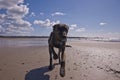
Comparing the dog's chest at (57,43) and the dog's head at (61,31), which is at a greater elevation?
the dog's head at (61,31)

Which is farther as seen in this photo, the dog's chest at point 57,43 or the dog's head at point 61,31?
the dog's chest at point 57,43

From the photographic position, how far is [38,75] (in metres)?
5.87

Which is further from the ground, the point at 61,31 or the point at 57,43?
the point at 61,31

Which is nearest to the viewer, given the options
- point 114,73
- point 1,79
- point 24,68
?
point 1,79

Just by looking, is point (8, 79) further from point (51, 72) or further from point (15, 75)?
point (51, 72)

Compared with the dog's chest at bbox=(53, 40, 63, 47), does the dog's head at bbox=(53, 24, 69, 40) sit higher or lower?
higher

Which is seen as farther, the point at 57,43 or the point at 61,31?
the point at 57,43

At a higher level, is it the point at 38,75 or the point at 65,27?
the point at 65,27

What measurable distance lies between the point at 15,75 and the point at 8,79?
423 mm

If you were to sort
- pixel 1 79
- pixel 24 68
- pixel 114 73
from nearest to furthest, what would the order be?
pixel 1 79 → pixel 114 73 → pixel 24 68

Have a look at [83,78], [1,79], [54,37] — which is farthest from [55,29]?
[1,79]

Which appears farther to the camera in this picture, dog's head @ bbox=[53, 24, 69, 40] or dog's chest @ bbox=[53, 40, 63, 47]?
dog's chest @ bbox=[53, 40, 63, 47]

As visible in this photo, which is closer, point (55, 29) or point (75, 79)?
point (75, 79)

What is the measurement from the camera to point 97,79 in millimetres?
5551
